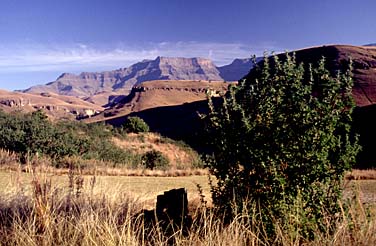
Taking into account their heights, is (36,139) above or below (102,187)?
below

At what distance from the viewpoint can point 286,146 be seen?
512cm

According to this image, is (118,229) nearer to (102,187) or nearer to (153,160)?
(102,187)

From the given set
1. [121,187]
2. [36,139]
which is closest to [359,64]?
[36,139]

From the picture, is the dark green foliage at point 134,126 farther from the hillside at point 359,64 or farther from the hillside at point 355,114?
the hillside at point 359,64

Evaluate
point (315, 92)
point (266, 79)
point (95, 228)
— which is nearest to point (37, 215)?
point (95, 228)

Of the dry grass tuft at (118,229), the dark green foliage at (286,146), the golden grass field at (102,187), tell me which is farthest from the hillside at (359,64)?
the dry grass tuft at (118,229)

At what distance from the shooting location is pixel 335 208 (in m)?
5.14

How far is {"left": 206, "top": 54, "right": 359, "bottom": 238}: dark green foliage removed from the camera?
499 centimetres

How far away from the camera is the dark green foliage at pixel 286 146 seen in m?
4.99

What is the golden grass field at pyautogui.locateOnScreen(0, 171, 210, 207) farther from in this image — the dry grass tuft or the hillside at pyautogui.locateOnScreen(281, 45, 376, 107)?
the hillside at pyautogui.locateOnScreen(281, 45, 376, 107)

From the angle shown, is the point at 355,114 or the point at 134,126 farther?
the point at 134,126

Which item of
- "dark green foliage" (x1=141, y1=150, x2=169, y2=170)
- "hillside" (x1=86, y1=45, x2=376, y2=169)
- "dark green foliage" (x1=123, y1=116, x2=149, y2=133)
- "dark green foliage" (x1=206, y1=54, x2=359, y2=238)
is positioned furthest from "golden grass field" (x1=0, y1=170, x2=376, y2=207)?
"dark green foliage" (x1=123, y1=116, x2=149, y2=133)

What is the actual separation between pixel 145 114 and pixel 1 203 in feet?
458

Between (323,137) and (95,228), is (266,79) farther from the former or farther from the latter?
(95,228)
